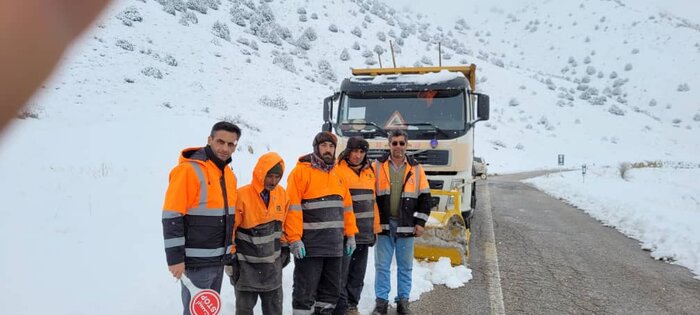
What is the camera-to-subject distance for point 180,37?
24.1 metres

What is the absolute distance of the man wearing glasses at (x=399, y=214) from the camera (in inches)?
177

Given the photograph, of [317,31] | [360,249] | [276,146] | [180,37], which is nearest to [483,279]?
[360,249]

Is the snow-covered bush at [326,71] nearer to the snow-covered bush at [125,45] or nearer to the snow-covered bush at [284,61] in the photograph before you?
the snow-covered bush at [284,61]

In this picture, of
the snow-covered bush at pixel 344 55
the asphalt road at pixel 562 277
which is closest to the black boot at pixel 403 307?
the asphalt road at pixel 562 277

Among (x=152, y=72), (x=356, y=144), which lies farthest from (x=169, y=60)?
(x=356, y=144)

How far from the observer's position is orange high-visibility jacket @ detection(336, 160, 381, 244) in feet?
14.2

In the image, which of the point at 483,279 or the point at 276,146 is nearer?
the point at 483,279

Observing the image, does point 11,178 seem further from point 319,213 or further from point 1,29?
point 1,29

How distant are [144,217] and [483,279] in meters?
4.33

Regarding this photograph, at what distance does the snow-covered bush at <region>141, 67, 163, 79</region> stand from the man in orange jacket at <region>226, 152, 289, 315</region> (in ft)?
57.8

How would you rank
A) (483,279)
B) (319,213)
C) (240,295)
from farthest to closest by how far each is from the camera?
(483,279) → (319,213) → (240,295)

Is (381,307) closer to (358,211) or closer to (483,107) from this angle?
(358,211)

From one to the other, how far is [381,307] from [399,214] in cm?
94

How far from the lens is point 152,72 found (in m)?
19.0
